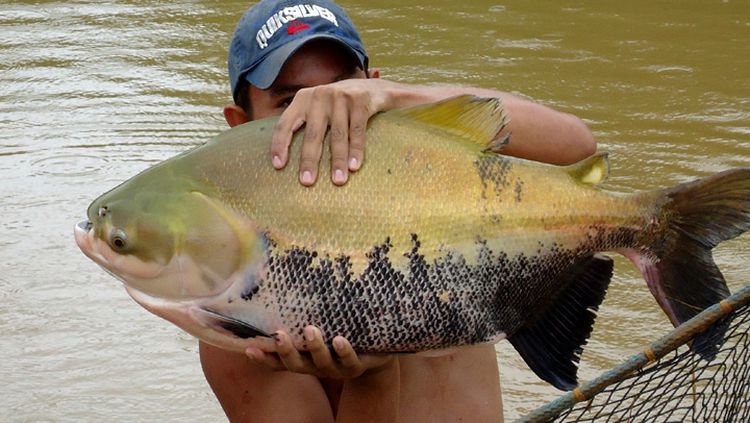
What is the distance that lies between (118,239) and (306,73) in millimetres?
994

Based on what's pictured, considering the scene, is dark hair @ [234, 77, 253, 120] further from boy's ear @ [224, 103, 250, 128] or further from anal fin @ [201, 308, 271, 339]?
anal fin @ [201, 308, 271, 339]

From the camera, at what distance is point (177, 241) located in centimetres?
240

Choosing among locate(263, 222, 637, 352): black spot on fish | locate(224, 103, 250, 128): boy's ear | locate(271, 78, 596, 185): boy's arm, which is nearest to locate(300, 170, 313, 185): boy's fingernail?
locate(271, 78, 596, 185): boy's arm

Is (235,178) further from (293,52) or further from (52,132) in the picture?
(52,132)

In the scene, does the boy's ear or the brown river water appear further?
the brown river water

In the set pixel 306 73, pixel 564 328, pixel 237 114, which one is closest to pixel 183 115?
pixel 237 114

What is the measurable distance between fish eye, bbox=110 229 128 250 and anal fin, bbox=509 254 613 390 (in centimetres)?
88

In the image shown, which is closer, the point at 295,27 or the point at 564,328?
the point at 564,328

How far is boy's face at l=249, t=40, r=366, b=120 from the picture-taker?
10.6 feet

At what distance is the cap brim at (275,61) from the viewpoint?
3.15 metres

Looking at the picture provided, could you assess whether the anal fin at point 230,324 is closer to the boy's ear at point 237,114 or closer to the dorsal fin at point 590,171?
the dorsal fin at point 590,171

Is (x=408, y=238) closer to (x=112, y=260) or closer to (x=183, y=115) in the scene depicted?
(x=112, y=260)

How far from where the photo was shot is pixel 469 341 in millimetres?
Answer: 2461

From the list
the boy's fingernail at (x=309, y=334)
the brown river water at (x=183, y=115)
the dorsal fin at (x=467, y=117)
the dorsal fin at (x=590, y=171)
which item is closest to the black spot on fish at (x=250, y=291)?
the boy's fingernail at (x=309, y=334)
